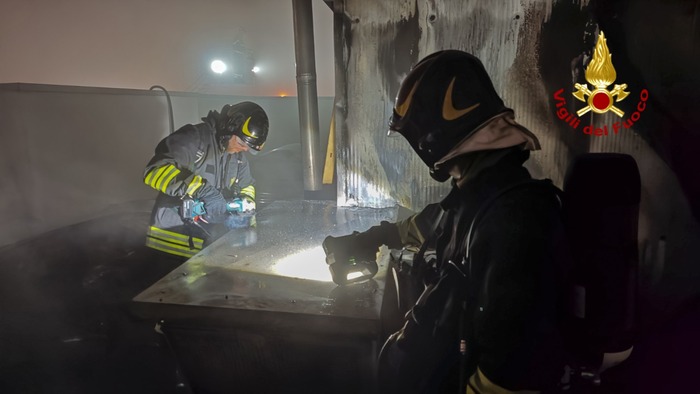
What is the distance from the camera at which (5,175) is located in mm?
4938

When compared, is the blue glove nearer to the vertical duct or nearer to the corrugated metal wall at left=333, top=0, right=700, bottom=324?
the vertical duct

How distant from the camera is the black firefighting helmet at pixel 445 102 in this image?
4.46 feet

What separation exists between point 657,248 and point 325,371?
2.62 m

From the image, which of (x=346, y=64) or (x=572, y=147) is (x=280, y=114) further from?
(x=572, y=147)

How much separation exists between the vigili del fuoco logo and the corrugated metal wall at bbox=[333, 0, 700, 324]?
0.02 metres

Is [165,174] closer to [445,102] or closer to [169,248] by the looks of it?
[169,248]

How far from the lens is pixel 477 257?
3.90 ft

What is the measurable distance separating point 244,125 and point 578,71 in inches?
106

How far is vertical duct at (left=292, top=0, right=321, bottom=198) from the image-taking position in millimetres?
3652

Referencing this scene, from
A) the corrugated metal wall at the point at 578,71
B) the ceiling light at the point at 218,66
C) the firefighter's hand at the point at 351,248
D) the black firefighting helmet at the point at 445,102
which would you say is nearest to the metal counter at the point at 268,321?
the firefighter's hand at the point at 351,248

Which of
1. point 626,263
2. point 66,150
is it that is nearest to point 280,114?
point 66,150

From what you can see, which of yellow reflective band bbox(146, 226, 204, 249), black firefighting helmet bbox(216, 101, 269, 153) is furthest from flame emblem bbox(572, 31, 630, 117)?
yellow reflective band bbox(146, 226, 204, 249)

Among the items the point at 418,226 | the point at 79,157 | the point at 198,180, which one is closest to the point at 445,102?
the point at 418,226

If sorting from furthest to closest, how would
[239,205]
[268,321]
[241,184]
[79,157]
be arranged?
[79,157]
[241,184]
[239,205]
[268,321]
